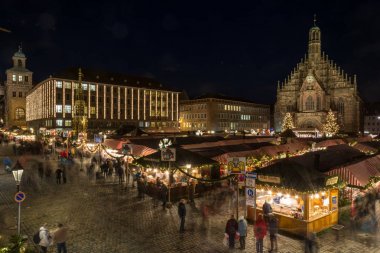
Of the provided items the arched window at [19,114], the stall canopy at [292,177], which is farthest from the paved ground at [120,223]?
the arched window at [19,114]

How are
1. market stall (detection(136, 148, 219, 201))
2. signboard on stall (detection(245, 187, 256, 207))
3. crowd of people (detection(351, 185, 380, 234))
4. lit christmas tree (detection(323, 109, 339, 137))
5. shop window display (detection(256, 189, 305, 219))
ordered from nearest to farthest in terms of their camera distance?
signboard on stall (detection(245, 187, 256, 207)), shop window display (detection(256, 189, 305, 219)), crowd of people (detection(351, 185, 380, 234)), market stall (detection(136, 148, 219, 201)), lit christmas tree (detection(323, 109, 339, 137))

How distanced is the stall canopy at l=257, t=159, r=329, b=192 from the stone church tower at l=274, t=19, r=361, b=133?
207 ft

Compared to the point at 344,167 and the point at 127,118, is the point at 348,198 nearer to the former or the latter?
the point at 344,167

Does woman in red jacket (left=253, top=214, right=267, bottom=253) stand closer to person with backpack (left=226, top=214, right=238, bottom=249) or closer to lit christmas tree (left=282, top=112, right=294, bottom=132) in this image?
person with backpack (left=226, top=214, right=238, bottom=249)

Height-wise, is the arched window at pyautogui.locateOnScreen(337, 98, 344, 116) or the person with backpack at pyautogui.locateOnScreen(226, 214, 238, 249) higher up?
the arched window at pyautogui.locateOnScreen(337, 98, 344, 116)

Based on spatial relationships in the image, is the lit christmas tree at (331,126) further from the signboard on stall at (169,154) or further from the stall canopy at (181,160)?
the signboard on stall at (169,154)

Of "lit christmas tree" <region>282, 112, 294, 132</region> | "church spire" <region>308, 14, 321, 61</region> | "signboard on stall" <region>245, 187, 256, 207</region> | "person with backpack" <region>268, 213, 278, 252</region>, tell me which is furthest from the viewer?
"church spire" <region>308, 14, 321, 61</region>

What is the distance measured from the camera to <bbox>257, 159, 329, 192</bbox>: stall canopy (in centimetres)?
1231

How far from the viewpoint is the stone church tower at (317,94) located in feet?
229

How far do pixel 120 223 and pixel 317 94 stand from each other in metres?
69.4

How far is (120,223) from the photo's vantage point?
44.2 ft

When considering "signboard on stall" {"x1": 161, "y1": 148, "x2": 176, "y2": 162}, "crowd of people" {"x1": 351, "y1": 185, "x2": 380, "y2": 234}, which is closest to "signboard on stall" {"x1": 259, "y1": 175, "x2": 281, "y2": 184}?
"crowd of people" {"x1": 351, "y1": 185, "x2": 380, "y2": 234}

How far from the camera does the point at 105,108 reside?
75125 mm

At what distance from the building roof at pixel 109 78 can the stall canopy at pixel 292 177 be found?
212 feet
